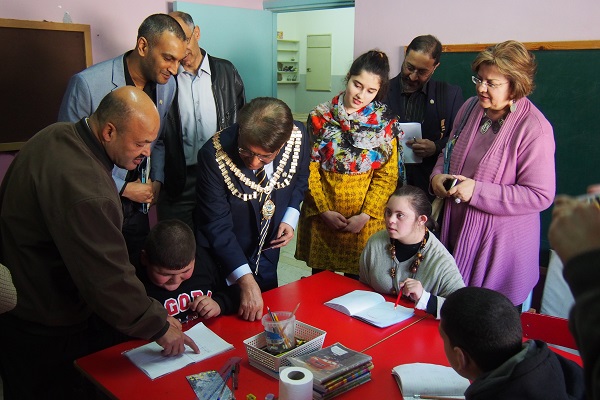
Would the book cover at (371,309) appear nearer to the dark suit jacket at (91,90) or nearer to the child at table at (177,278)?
the child at table at (177,278)

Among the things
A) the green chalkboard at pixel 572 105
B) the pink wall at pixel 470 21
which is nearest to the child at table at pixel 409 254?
the green chalkboard at pixel 572 105

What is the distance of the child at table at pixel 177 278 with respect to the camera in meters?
1.94

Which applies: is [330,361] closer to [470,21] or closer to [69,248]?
[69,248]

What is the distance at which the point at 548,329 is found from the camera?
177cm

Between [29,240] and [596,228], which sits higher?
[596,228]

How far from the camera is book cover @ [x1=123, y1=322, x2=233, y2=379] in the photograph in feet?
5.15

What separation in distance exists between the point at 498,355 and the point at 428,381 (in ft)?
0.90

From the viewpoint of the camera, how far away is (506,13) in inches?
137

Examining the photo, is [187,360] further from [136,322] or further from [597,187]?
[597,187]

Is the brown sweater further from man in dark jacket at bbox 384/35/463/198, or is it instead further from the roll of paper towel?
man in dark jacket at bbox 384/35/463/198

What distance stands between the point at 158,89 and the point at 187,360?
1479 millimetres

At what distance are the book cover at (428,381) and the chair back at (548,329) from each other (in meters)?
0.40

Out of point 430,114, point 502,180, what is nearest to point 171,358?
point 502,180

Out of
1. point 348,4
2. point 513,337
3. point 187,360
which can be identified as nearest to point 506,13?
point 348,4
